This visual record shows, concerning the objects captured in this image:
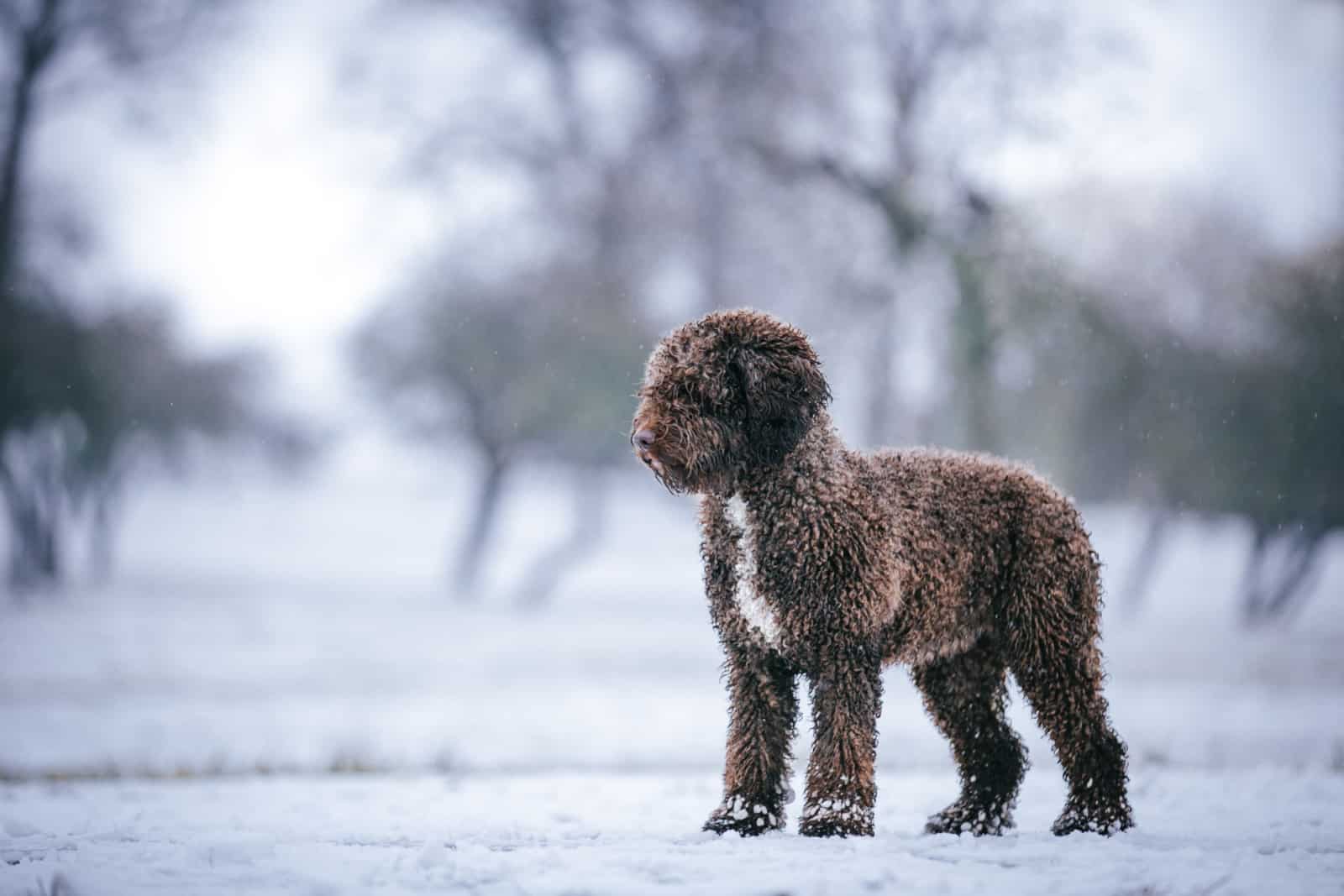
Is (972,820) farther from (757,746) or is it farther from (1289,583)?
(1289,583)

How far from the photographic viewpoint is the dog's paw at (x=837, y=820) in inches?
170

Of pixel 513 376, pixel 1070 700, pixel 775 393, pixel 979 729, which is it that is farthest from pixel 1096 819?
pixel 513 376

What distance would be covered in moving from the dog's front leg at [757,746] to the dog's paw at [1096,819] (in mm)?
1156

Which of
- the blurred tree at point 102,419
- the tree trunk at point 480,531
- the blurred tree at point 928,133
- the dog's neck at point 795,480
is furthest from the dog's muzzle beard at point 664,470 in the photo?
the tree trunk at point 480,531

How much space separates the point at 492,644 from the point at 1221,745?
13224mm

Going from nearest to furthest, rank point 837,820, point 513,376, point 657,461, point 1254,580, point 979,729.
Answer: point 657,461 < point 837,820 < point 979,729 < point 1254,580 < point 513,376

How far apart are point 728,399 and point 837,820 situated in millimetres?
1602

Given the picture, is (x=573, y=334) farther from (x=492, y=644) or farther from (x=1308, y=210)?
(x=1308, y=210)

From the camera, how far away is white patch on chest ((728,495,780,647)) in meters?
4.42

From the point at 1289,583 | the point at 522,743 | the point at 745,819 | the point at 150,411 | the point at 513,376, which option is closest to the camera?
the point at 745,819

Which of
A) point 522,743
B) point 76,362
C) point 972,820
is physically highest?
point 76,362

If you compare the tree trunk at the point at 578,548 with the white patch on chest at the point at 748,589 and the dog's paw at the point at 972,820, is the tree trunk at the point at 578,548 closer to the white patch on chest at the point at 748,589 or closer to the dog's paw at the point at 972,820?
the dog's paw at the point at 972,820

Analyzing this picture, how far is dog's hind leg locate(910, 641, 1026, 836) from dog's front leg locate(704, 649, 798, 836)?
82 centimetres

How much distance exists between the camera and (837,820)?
4336 millimetres
